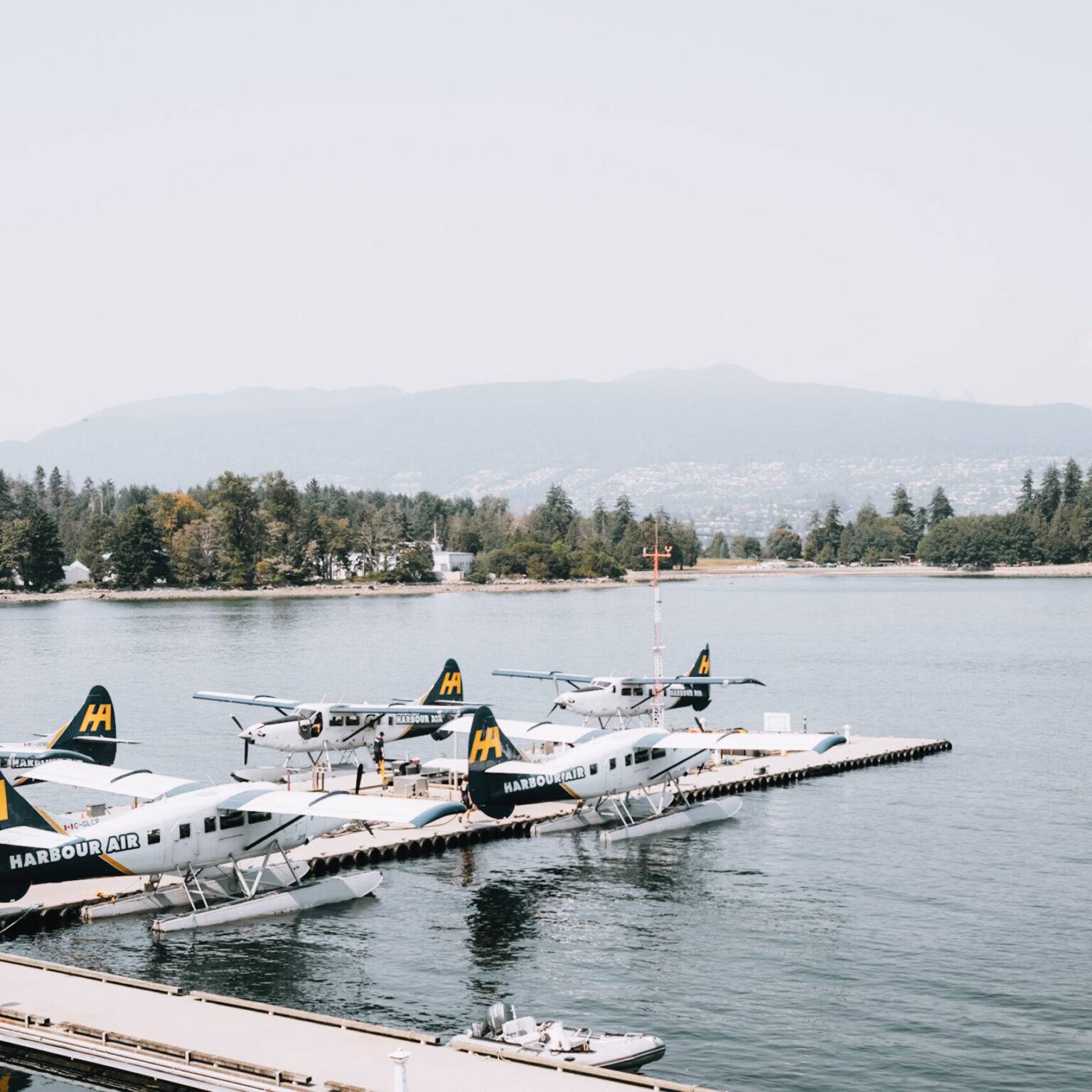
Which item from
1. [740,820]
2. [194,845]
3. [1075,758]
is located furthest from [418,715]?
[1075,758]

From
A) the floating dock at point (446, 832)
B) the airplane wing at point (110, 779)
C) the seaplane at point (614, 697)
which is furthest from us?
the seaplane at point (614, 697)

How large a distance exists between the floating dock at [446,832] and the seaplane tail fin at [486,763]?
2.62 metres

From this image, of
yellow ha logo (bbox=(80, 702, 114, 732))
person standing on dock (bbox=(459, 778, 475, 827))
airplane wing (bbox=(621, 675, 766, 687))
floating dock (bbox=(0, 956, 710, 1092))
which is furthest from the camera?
airplane wing (bbox=(621, 675, 766, 687))

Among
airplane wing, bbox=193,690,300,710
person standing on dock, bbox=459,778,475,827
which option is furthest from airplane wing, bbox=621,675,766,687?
airplane wing, bbox=193,690,300,710

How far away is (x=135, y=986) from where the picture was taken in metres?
28.4

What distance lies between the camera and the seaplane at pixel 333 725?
50.6 m

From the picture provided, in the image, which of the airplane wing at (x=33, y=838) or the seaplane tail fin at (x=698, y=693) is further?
the seaplane tail fin at (x=698, y=693)

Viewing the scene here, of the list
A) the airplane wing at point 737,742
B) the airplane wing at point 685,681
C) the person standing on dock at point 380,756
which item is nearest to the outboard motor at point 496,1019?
the airplane wing at point 737,742

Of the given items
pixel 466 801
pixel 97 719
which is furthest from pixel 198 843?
pixel 97 719

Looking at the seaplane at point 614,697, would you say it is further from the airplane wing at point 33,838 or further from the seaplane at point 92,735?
the airplane wing at point 33,838

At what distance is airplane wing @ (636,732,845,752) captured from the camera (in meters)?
45.7

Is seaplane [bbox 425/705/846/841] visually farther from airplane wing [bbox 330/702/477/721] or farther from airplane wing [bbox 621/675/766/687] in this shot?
airplane wing [bbox 621/675/766/687]

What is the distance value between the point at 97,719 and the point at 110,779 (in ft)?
32.9

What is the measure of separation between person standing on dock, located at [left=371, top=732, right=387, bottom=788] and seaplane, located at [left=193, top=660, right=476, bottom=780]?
8.3 inches
